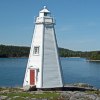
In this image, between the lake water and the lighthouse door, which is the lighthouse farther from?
the lake water

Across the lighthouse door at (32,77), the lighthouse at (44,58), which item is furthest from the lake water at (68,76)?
the lighthouse at (44,58)

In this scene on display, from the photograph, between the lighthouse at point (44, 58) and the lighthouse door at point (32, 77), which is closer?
the lighthouse at point (44, 58)

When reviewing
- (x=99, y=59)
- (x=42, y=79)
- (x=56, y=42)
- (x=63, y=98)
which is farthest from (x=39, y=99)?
(x=99, y=59)

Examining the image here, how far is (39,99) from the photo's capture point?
73.9 ft

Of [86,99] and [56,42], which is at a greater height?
[56,42]

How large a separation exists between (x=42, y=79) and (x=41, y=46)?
7.39ft

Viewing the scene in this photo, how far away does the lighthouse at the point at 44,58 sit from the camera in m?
26.2

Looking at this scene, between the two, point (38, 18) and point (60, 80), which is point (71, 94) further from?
point (38, 18)

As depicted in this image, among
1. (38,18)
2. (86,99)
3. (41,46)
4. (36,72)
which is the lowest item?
(86,99)

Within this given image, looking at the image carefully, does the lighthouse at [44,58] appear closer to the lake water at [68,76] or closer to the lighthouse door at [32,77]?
the lighthouse door at [32,77]

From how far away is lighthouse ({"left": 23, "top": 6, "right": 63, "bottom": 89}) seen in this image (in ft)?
85.9

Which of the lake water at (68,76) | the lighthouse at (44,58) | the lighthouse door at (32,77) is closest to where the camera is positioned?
the lighthouse at (44,58)

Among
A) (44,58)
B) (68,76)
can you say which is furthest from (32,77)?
Answer: (68,76)

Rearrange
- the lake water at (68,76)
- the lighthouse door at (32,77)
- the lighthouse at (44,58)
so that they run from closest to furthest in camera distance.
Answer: the lighthouse at (44,58) < the lighthouse door at (32,77) < the lake water at (68,76)
